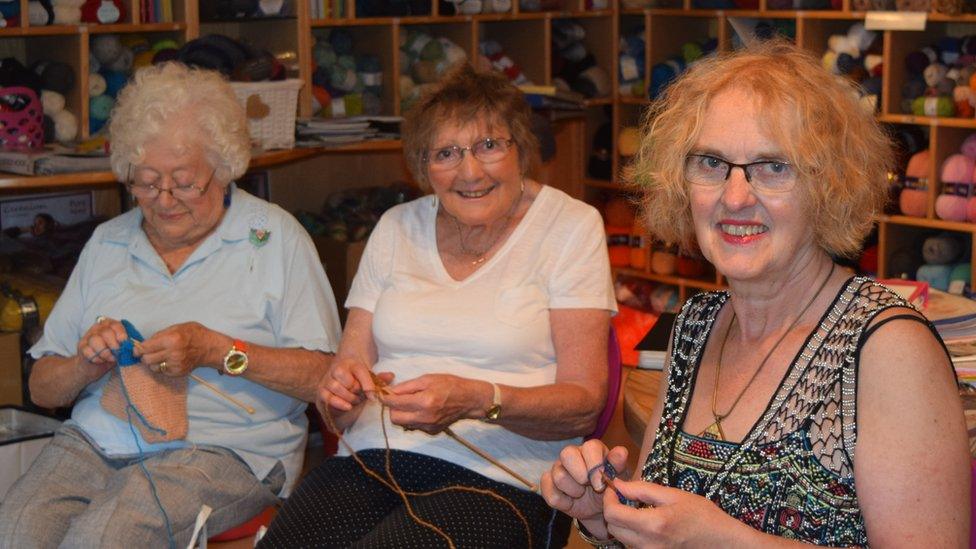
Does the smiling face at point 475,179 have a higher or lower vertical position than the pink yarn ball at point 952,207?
higher

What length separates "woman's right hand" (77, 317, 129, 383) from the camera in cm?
243

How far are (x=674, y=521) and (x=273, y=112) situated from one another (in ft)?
8.60

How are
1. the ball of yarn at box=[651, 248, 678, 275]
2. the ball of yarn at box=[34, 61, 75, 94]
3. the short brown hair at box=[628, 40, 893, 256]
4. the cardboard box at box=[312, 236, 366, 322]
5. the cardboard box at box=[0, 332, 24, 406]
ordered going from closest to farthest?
the short brown hair at box=[628, 40, 893, 256] → the cardboard box at box=[0, 332, 24, 406] → the ball of yarn at box=[34, 61, 75, 94] → the cardboard box at box=[312, 236, 366, 322] → the ball of yarn at box=[651, 248, 678, 275]

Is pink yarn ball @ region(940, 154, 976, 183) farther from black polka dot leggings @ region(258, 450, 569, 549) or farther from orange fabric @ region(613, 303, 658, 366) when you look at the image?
black polka dot leggings @ region(258, 450, 569, 549)

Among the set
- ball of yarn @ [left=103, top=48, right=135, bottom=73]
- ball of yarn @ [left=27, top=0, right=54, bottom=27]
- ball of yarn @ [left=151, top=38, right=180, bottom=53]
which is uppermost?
ball of yarn @ [left=27, top=0, right=54, bottom=27]

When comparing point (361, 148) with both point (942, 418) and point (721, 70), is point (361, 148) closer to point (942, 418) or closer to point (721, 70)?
point (721, 70)

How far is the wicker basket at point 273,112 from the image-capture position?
12.3 feet

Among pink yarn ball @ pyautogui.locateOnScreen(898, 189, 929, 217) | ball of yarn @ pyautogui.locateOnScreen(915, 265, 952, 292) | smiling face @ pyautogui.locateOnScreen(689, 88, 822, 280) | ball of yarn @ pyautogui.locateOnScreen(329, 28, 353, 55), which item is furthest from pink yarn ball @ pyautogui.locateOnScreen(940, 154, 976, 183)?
smiling face @ pyautogui.locateOnScreen(689, 88, 822, 280)

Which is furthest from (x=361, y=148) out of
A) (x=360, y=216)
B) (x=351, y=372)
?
(x=351, y=372)

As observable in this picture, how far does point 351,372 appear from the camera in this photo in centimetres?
223

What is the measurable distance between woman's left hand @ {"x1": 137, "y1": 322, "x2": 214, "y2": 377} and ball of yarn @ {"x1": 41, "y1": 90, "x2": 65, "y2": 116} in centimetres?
142

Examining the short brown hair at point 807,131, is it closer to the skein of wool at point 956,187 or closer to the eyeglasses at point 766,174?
the eyeglasses at point 766,174

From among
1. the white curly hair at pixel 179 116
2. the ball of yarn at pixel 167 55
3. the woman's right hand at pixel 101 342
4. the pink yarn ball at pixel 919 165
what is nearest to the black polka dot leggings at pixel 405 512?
the woman's right hand at pixel 101 342

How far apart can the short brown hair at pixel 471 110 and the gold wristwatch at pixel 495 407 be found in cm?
52
